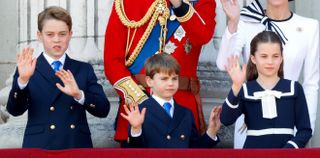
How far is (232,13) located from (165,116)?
2.35 ft

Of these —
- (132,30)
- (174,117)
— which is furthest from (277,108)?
(132,30)

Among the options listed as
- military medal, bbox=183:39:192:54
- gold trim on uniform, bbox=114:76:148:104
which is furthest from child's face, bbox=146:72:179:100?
military medal, bbox=183:39:192:54

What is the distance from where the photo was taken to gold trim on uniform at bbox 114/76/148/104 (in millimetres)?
5906

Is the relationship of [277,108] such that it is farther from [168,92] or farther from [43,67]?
[43,67]

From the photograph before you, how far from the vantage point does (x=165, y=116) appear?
5.70m

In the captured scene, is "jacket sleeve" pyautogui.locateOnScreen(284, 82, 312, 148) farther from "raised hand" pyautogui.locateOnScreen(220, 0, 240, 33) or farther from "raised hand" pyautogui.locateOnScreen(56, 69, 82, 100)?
"raised hand" pyautogui.locateOnScreen(56, 69, 82, 100)

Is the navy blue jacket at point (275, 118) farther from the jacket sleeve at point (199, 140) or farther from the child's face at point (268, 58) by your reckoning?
the jacket sleeve at point (199, 140)

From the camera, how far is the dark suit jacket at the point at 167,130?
563cm

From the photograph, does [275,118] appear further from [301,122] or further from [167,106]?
[167,106]

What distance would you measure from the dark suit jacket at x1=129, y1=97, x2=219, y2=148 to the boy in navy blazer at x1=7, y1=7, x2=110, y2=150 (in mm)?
284

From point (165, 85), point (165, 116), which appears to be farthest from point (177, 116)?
point (165, 85)

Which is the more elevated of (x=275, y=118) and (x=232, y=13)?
(x=232, y=13)

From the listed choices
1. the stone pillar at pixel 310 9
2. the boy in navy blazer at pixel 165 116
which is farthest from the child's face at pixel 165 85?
the stone pillar at pixel 310 9

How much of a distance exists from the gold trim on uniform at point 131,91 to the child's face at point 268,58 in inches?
27.1
